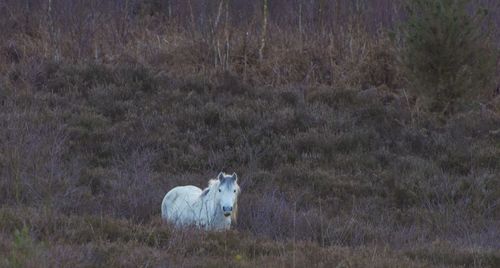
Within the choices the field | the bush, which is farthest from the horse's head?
the bush

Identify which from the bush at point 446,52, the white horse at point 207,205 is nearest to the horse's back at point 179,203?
the white horse at point 207,205

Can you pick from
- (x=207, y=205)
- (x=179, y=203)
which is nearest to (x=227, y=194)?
(x=207, y=205)

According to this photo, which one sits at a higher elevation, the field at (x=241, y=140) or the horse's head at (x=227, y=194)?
the horse's head at (x=227, y=194)

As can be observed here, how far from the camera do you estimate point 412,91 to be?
50.0 feet

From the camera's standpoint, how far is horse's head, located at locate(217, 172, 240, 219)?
9.01m

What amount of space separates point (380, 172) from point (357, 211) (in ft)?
6.06

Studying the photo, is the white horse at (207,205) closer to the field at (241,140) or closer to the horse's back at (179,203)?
the horse's back at (179,203)

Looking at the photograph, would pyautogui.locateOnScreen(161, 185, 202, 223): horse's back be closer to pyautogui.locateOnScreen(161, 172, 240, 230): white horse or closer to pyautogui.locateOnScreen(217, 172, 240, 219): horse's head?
pyautogui.locateOnScreen(161, 172, 240, 230): white horse

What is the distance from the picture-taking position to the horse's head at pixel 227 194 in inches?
355

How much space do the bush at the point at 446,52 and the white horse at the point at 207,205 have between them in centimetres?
578

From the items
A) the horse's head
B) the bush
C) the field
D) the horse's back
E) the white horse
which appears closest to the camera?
the field

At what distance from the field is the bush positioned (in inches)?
12.7

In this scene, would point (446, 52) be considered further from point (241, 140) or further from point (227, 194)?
point (227, 194)

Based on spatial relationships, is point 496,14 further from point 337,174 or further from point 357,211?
point 357,211
